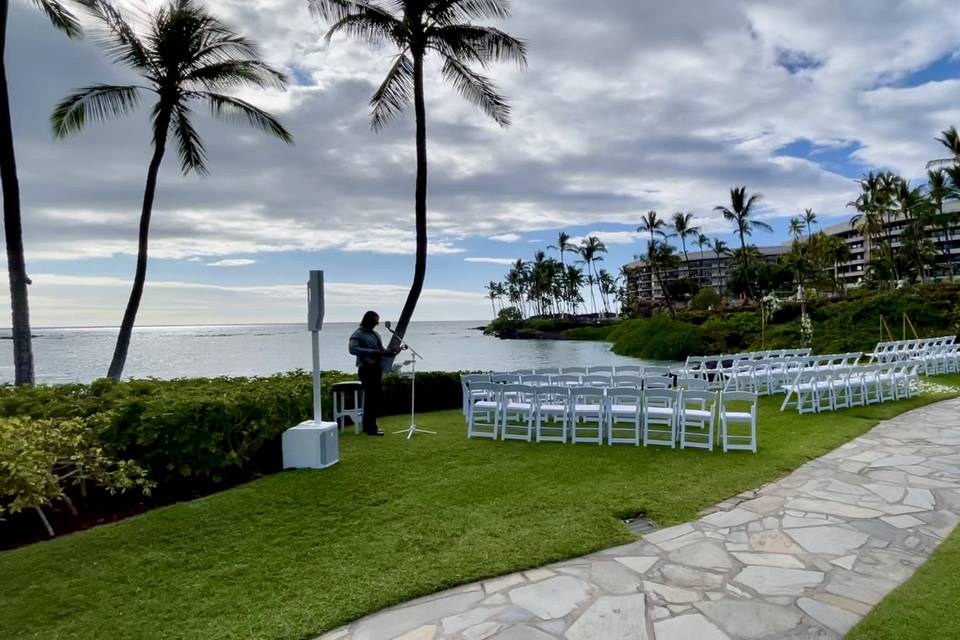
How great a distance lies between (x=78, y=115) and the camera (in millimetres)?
10328

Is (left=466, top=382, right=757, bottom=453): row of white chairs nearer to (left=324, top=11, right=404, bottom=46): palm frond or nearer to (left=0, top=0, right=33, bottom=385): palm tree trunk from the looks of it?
(left=0, top=0, right=33, bottom=385): palm tree trunk

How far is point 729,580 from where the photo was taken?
342cm

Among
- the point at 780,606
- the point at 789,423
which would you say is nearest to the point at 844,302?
the point at 789,423

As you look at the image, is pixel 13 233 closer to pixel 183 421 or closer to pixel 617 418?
pixel 183 421

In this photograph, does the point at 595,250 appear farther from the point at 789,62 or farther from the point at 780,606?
the point at 780,606

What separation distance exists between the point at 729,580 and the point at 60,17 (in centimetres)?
1291

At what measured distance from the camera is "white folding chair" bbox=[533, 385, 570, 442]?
24.1 ft

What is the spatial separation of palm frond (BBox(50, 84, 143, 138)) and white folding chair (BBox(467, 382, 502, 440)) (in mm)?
8897

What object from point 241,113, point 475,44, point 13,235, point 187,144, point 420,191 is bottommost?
point 13,235

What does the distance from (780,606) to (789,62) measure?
13.8 meters

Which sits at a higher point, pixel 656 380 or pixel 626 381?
pixel 656 380

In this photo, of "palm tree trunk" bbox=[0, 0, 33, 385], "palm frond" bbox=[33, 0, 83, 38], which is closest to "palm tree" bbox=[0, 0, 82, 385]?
"palm tree trunk" bbox=[0, 0, 33, 385]

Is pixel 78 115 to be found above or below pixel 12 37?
below

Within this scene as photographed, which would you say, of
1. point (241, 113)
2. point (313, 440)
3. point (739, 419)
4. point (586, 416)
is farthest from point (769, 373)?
point (241, 113)
